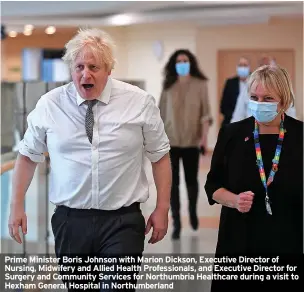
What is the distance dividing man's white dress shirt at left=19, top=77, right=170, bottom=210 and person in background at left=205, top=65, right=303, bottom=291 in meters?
0.30

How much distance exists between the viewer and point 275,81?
2.22m

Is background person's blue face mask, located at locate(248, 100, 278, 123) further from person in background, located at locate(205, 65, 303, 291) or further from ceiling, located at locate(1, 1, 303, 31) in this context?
ceiling, located at locate(1, 1, 303, 31)

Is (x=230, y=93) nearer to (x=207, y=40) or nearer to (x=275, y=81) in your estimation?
(x=275, y=81)

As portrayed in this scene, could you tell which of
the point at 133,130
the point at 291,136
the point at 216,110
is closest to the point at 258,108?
the point at 291,136

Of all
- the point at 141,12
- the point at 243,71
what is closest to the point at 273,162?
the point at 243,71

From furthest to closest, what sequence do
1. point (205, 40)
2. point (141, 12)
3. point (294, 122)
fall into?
point (205, 40), point (141, 12), point (294, 122)

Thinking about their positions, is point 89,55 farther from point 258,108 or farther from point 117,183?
point 258,108

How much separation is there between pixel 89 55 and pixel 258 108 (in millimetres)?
595

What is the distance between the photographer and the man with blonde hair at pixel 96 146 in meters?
2.19

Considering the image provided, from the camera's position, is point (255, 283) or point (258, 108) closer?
point (258, 108)

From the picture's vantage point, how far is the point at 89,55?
2.16 metres

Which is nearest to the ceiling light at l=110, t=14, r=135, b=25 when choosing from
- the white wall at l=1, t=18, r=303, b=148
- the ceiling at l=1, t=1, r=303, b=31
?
the ceiling at l=1, t=1, r=303, b=31

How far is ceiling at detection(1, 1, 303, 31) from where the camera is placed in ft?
32.1

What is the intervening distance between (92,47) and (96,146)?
1.08 ft
